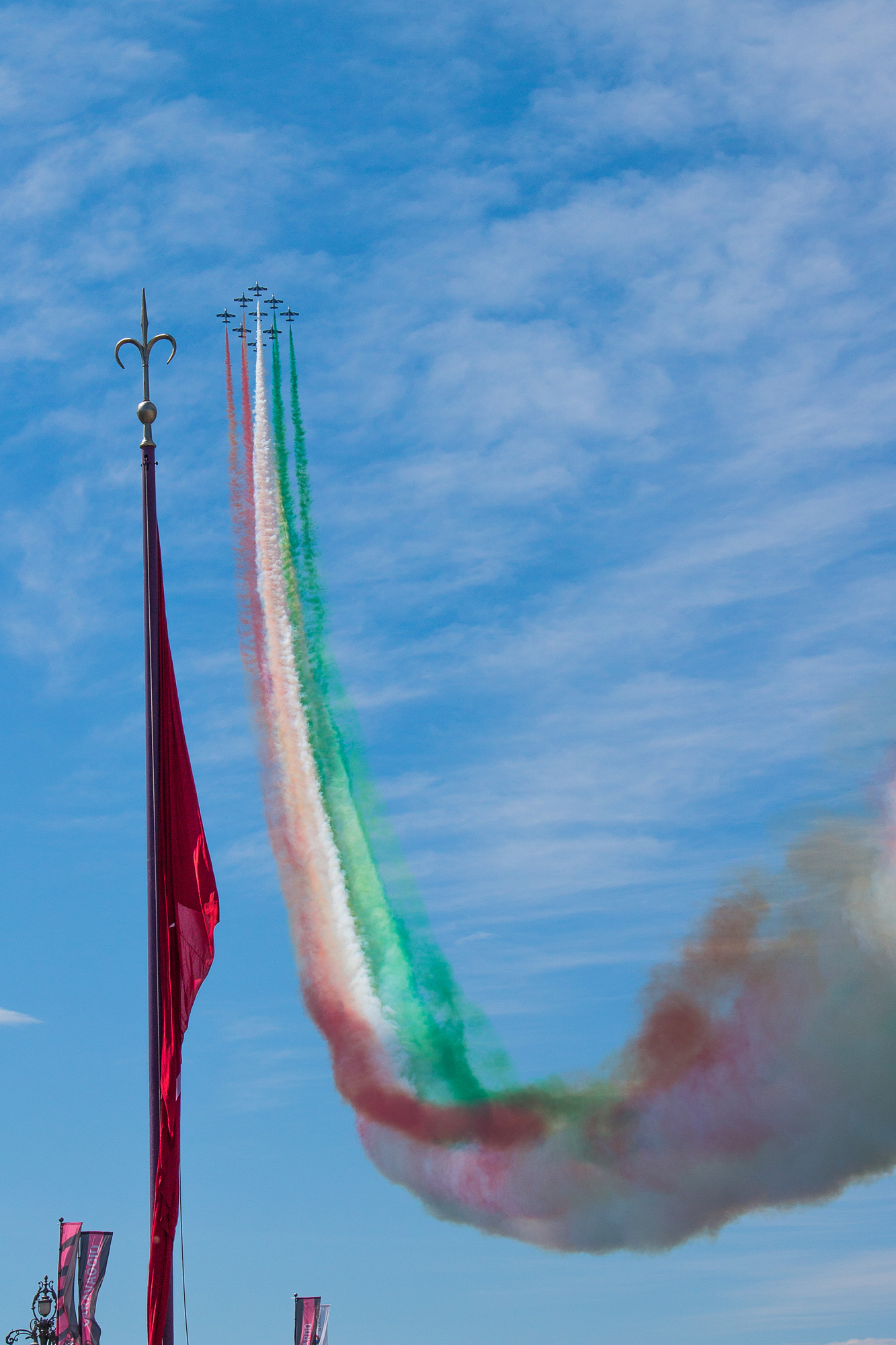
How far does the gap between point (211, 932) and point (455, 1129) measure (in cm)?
5139

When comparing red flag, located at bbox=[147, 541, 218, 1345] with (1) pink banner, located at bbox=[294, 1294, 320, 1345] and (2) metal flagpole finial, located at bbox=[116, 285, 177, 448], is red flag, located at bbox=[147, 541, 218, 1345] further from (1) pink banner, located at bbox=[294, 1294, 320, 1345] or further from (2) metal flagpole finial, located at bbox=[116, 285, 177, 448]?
(1) pink banner, located at bbox=[294, 1294, 320, 1345]

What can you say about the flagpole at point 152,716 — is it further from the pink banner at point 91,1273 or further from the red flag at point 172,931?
the pink banner at point 91,1273

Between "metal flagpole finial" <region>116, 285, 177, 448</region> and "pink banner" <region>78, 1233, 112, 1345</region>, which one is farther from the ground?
"metal flagpole finial" <region>116, 285, 177, 448</region>

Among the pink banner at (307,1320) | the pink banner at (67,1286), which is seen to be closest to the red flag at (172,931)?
the pink banner at (67,1286)

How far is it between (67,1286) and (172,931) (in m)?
35.3

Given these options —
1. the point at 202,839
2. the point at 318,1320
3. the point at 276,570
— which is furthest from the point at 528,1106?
the point at 202,839

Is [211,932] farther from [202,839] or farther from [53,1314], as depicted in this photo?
[53,1314]

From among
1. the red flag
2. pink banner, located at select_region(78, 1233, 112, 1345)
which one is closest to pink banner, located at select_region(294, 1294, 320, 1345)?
pink banner, located at select_region(78, 1233, 112, 1345)

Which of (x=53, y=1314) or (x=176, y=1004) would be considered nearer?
(x=176, y=1004)

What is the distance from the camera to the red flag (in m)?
24.2

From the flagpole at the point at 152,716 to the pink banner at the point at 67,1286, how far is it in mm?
31413

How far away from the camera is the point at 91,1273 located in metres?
55.8

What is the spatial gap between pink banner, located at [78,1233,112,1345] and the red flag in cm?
3419

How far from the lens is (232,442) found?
7069cm
